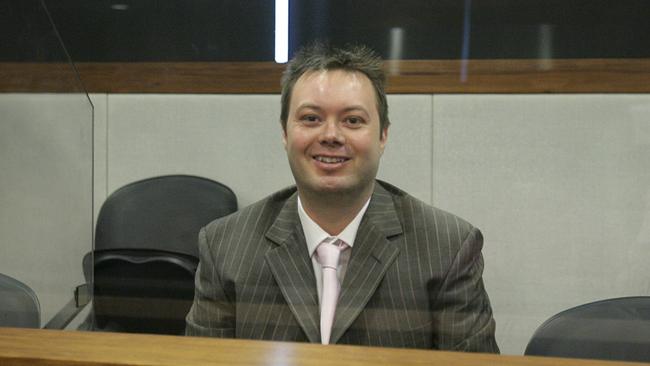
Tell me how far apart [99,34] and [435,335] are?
1.92ft

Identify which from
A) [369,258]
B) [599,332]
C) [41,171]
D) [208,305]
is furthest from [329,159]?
[41,171]

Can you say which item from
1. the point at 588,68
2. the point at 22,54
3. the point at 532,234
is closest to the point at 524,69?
the point at 588,68

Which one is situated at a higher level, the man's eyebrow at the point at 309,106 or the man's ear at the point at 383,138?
the man's eyebrow at the point at 309,106

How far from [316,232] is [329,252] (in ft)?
0.10

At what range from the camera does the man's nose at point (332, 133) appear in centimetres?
104

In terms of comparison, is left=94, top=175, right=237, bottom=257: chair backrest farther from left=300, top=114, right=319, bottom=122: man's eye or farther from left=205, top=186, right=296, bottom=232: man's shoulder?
left=300, top=114, right=319, bottom=122: man's eye

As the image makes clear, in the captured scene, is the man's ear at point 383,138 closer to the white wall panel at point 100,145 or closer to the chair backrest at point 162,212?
the chair backrest at point 162,212

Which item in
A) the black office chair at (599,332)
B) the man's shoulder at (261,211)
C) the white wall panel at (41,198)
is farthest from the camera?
the white wall panel at (41,198)

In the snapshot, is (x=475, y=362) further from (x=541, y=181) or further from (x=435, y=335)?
(x=541, y=181)

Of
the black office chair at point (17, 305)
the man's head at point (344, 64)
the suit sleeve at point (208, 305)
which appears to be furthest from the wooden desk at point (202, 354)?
the man's head at point (344, 64)

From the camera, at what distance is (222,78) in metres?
1.14

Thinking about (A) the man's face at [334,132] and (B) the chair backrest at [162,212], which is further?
(B) the chair backrest at [162,212]

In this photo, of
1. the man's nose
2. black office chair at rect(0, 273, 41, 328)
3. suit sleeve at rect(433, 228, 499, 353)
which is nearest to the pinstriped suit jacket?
suit sleeve at rect(433, 228, 499, 353)

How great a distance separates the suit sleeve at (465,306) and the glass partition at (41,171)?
0.50 meters
